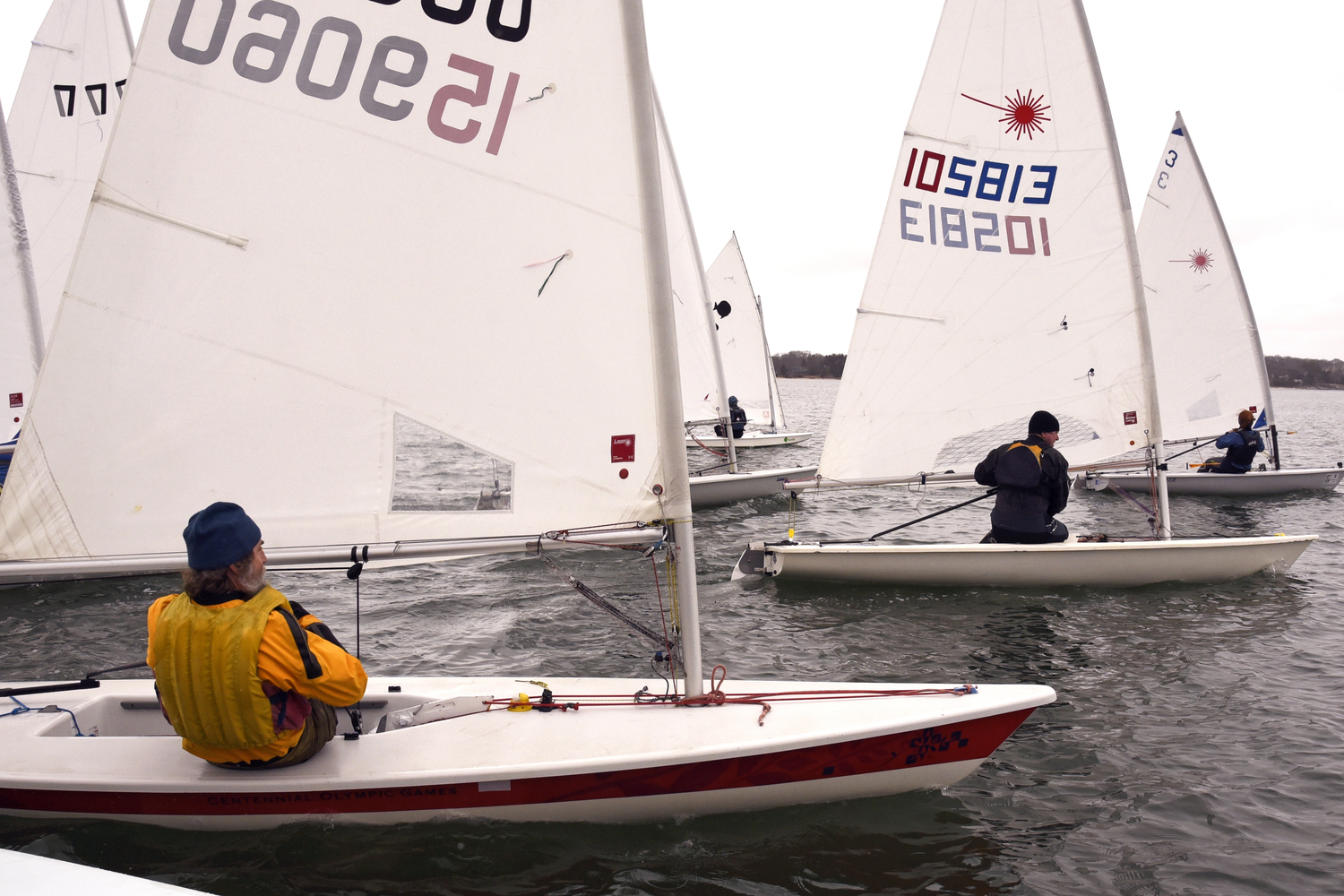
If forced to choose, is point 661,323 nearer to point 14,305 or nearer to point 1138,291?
point 1138,291

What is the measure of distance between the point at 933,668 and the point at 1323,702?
2.37 metres

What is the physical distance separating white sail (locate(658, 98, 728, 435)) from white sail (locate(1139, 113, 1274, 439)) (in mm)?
7028

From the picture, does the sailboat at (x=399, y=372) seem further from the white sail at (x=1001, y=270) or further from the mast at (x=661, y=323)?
the white sail at (x=1001, y=270)

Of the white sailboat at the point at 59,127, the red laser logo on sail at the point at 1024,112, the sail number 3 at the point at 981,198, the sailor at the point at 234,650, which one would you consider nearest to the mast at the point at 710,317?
the sail number 3 at the point at 981,198

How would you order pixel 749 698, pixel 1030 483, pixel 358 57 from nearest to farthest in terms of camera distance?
1. pixel 358 57
2. pixel 749 698
3. pixel 1030 483

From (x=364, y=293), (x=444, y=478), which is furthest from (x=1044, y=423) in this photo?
(x=364, y=293)

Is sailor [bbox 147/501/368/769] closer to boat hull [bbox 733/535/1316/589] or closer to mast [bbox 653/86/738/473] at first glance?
boat hull [bbox 733/535/1316/589]

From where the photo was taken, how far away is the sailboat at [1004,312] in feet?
25.0

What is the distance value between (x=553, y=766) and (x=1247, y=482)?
13.5m

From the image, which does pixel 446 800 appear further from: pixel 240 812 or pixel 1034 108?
pixel 1034 108

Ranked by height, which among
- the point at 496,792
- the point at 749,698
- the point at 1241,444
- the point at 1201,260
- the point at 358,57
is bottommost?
the point at 496,792

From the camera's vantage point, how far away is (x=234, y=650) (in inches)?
116

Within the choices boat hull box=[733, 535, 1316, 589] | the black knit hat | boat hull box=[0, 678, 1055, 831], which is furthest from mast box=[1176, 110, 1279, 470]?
boat hull box=[0, 678, 1055, 831]

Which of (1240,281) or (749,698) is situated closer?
(749,698)
